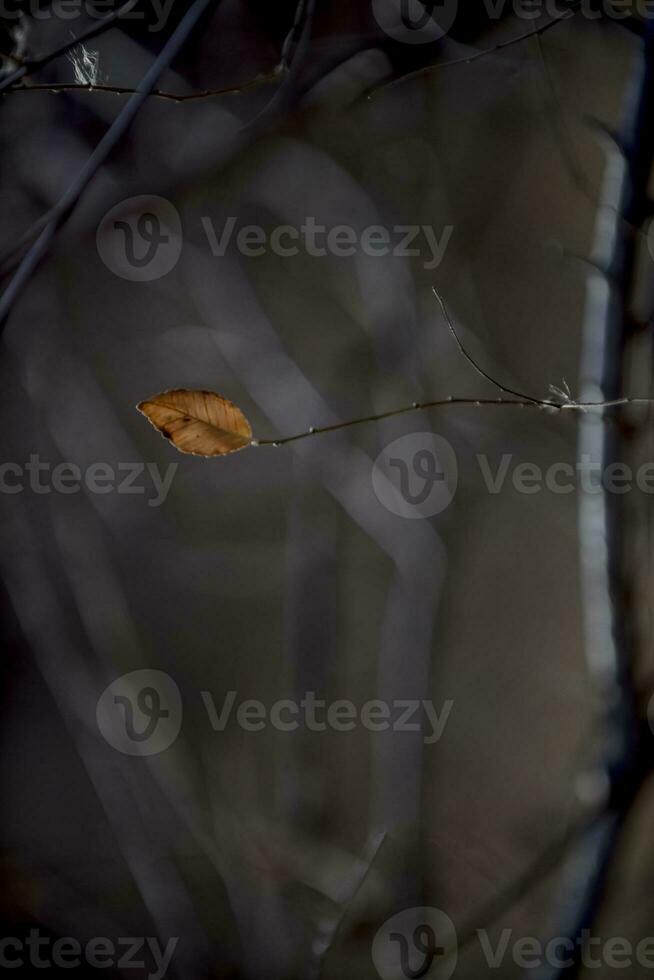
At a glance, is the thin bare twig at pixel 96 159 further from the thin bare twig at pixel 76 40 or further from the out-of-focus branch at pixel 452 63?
the out-of-focus branch at pixel 452 63

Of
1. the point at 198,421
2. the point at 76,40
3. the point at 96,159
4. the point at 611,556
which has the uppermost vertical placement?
the point at 76,40

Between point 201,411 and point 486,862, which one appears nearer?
point 201,411

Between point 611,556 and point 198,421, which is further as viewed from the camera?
point 611,556

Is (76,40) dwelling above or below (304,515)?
above

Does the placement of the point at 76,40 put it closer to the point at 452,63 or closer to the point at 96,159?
the point at 96,159

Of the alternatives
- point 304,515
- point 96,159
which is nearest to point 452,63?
point 96,159

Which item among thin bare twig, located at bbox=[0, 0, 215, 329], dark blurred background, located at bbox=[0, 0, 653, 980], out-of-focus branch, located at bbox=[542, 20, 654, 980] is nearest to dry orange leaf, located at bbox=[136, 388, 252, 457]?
dark blurred background, located at bbox=[0, 0, 653, 980]

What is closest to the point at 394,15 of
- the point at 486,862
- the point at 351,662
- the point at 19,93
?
the point at 19,93

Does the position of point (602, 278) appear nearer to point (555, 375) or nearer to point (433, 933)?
point (555, 375)
